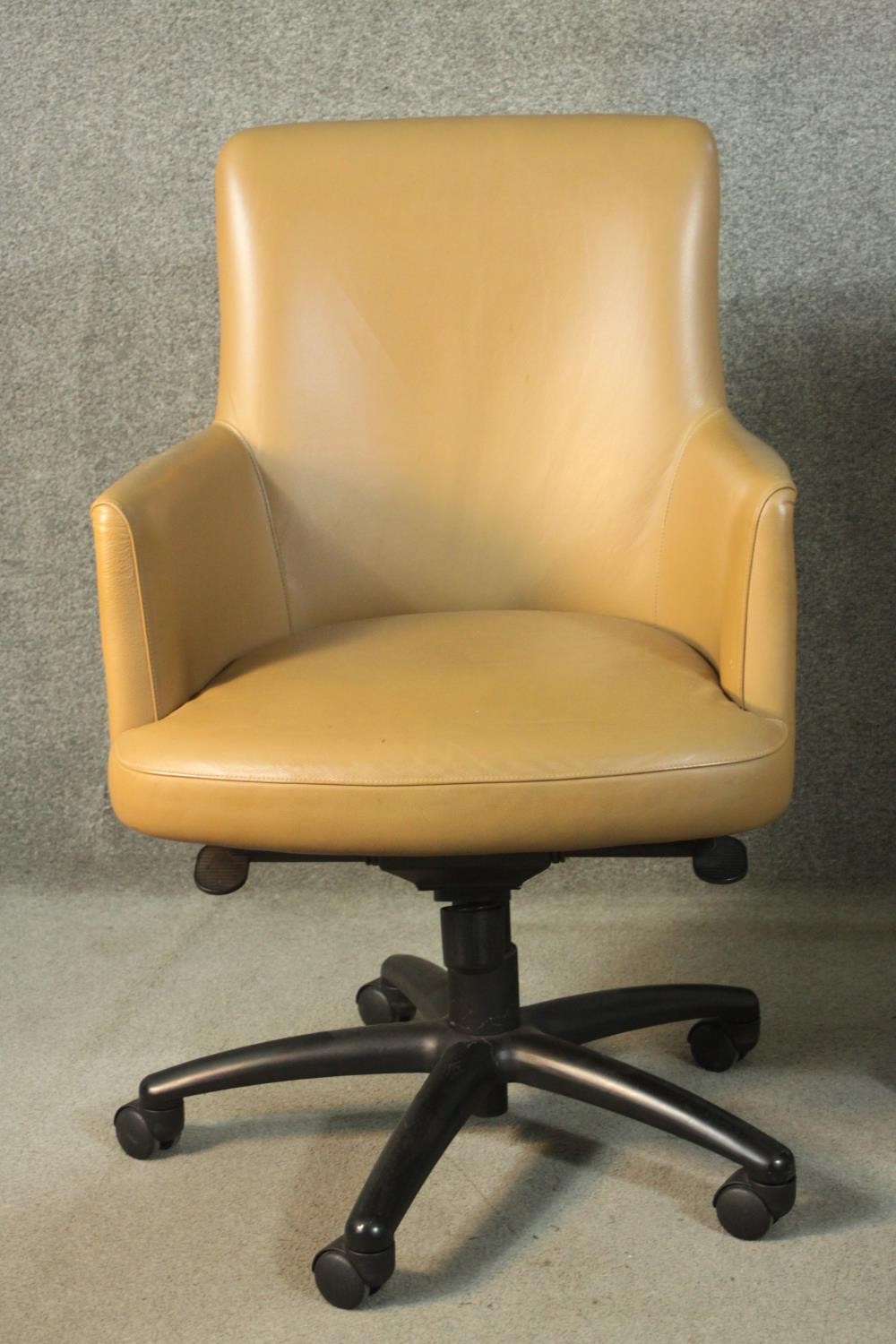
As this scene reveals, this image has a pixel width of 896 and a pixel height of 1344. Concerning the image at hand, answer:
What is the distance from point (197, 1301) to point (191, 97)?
129 cm

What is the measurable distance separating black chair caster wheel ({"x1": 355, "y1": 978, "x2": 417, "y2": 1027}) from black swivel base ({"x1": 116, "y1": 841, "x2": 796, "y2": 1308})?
53 millimetres

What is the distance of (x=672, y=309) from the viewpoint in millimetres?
1330

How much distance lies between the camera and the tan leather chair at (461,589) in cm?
96

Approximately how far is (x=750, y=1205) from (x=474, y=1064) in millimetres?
234

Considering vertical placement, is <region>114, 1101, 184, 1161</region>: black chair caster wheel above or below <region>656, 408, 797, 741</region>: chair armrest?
below

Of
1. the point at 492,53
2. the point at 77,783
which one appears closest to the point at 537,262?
the point at 492,53

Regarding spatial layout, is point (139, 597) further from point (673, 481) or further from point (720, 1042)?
point (720, 1042)

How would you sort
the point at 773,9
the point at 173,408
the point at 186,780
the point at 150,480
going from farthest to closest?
the point at 173,408 → the point at 773,9 → the point at 150,480 → the point at 186,780

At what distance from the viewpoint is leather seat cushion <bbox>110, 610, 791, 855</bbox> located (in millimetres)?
936

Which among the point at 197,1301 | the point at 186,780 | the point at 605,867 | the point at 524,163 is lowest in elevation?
the point at 605,867

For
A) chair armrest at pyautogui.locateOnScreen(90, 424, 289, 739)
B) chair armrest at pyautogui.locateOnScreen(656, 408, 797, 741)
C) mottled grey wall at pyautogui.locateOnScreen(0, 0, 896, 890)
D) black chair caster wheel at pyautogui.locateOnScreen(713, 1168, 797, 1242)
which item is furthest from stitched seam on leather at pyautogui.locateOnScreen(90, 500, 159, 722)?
mottled grey wall at pyautogui.locateOnScreen(0, 0, 896, 890)

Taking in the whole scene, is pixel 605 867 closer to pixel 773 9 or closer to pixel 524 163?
pixel 524 163

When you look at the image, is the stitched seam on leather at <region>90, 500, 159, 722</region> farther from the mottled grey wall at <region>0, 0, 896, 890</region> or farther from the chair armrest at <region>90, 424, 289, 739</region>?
the mottled grey wall at <region>0, 0, 896, 890</region>

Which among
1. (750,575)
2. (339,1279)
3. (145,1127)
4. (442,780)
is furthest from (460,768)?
(145,1127)
